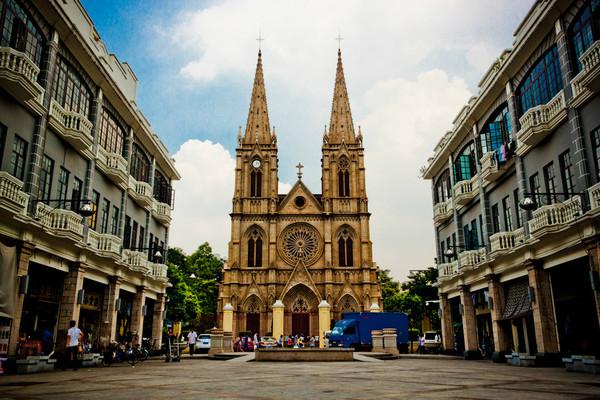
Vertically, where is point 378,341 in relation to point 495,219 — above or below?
below

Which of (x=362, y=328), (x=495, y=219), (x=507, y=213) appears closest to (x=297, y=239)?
(x=362, y=328)

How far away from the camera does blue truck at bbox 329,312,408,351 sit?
4088cm

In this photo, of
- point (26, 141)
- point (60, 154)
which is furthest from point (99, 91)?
point (26, 141)

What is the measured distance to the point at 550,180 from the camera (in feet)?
69.5

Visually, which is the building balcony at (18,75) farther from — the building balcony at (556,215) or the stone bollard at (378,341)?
the stone bollard at (378,341)

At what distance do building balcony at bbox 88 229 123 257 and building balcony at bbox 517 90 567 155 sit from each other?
1997 centimetres

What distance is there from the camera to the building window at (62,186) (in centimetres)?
2133

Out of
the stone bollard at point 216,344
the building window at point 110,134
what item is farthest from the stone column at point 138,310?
the building window at point 110,134

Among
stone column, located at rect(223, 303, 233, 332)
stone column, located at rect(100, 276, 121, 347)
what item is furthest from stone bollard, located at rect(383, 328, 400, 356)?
stone column, located at rect(223, 303, 233, 332)

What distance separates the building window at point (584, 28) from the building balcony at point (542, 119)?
1.45 metres

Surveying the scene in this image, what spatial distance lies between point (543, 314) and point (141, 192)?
2309 centimetres

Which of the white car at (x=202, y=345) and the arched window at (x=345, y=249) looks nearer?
the white car at (x=202, y=345)

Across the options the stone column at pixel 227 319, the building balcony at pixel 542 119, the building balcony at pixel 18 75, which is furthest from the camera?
the stone column at pixel 227 319

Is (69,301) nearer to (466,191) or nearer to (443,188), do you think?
(466,191)
